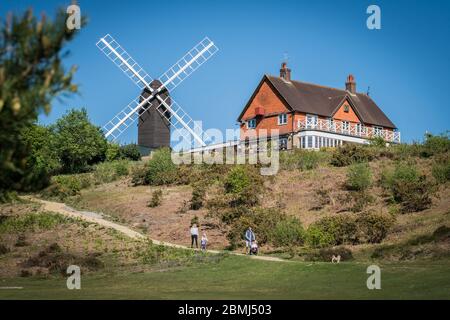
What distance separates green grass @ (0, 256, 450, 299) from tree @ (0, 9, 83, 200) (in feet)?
36.9

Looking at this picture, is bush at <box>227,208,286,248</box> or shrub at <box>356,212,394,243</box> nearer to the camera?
shrub at <box>356,212,394,243</box>

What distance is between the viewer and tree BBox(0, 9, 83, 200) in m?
12.8

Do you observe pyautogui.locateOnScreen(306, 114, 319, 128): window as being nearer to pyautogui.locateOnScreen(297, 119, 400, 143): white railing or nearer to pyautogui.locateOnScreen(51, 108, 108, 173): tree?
pyautogui.locateOnScreen(297, 119, 400, 143): white railing

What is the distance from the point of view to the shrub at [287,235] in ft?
131

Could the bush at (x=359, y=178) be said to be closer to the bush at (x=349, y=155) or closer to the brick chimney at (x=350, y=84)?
the bush at (x=349, y=155)

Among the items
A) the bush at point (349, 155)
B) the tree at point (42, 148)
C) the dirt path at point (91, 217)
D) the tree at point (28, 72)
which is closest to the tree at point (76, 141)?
the tree at point (42, 148)

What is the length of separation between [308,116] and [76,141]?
80.7 ft

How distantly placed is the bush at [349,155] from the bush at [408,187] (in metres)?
7.59

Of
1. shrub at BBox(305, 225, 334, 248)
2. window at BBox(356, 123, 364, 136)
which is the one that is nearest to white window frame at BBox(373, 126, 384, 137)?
window at BBox(356, 123, 364, 136)

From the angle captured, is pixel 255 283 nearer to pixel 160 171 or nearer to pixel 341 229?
pixel 341 229

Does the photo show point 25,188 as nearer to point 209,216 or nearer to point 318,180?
point 209,216

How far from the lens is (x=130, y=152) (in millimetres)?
77562
